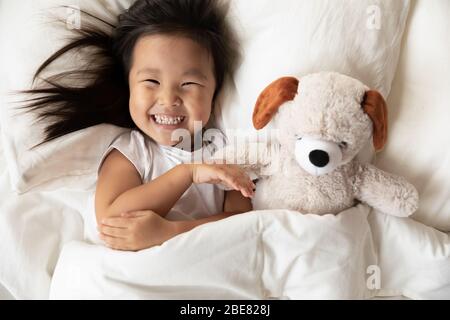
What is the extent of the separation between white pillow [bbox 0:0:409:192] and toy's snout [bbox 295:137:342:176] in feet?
0.57

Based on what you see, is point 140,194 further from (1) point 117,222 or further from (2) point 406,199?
(2) point 406,199

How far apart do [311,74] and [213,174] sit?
9.6 inches

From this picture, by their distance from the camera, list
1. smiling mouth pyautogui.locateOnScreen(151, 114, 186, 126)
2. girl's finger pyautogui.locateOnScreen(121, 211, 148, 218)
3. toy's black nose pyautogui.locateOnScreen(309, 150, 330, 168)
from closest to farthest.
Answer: toy's black nose pyautogui.locateOnScreen(309, 150, 330, 168) < girl's finger pyautogui.locateOnScreen(121, 211, 148, 218) < smiling mouth pyautogui.locateOnScreen(151, 114, 186, 126)

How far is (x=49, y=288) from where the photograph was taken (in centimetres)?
84

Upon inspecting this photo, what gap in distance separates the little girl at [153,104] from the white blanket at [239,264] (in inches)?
2.9

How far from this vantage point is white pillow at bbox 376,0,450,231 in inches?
31.9

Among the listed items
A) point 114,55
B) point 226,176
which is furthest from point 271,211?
point 114,55

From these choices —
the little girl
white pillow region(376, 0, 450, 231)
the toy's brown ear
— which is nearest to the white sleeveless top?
the little girl

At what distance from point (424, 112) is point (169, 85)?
48 cm

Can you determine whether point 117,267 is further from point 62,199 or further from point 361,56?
point 361,56

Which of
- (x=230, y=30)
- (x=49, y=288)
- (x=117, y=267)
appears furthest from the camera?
(x=230, y=30)

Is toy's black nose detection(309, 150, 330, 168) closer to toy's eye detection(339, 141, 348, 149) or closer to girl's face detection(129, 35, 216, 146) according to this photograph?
toy's eye detection(339, 141, 348, 149)

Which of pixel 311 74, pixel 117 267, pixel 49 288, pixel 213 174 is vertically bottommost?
pixel 49 288
